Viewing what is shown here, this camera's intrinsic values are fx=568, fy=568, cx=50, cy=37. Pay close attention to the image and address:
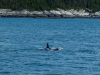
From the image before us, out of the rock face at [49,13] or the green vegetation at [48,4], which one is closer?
the rock face at [49,13]

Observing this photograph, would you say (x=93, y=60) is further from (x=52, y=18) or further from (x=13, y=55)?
(x=52, y=18)

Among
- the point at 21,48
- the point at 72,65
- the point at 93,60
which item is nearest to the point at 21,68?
the point at 72,65

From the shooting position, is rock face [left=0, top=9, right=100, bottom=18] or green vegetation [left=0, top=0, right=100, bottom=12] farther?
green vegetation [left=0, top=0, right=100, bottom=12]

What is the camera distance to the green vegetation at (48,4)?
170625mm

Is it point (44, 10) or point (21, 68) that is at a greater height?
point (21, 68)

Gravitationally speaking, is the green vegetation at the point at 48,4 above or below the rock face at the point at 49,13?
above

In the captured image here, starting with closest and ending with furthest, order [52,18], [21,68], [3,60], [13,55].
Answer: [21,68] → [3,60] → [13,55] → [52,18]

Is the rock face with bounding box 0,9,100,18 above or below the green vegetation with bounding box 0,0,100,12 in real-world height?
below

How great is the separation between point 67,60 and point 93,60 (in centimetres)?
209

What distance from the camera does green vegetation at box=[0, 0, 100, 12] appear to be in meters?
171

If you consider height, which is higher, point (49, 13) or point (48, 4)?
point (48, 4)

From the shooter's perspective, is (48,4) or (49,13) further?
(48,4)

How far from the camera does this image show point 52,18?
168375mm

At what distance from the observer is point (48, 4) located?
177 metres
